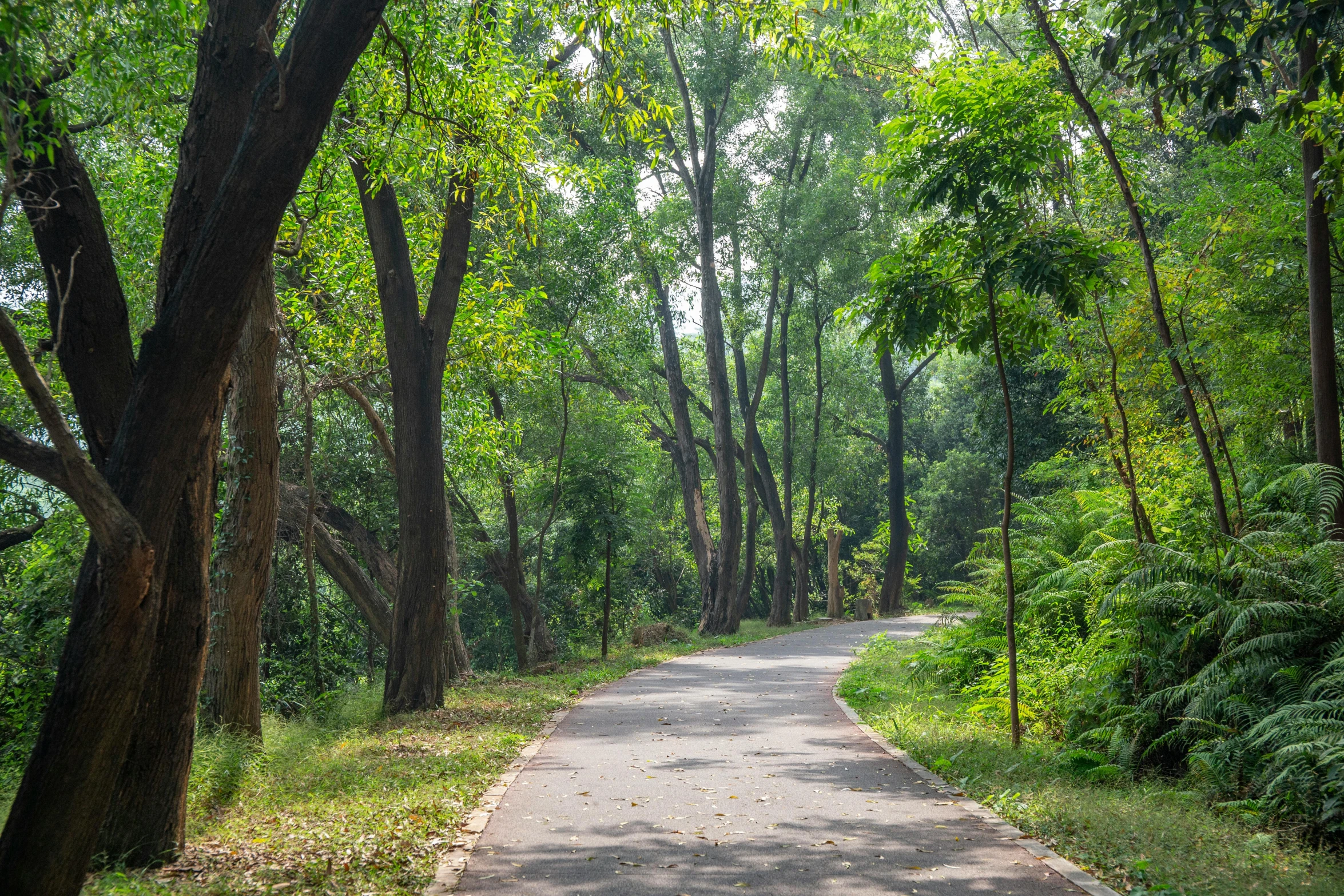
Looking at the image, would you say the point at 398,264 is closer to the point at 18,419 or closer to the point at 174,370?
the point at 18,419

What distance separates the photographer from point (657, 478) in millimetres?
37375

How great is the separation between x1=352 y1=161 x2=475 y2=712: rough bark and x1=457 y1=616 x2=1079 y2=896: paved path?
2.08 meters

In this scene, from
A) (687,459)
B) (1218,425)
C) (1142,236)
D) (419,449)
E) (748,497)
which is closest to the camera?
(1142,236)

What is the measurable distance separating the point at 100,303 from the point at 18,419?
7.74m

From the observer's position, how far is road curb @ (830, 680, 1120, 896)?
17.5 ft

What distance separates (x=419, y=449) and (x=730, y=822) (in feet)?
23.4

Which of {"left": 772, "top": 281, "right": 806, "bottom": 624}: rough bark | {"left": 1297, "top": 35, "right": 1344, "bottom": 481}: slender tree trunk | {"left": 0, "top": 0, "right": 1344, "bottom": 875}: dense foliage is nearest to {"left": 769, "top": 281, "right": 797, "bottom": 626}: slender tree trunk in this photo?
{"left": 772, "top": 281, "right": 806, "bottom": 624}: rough bark

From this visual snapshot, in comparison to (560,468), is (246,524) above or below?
below

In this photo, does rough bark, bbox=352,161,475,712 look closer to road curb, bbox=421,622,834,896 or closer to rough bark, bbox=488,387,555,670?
road curb, bbox=421,622,834,896

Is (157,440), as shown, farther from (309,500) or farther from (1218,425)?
(1218,425)

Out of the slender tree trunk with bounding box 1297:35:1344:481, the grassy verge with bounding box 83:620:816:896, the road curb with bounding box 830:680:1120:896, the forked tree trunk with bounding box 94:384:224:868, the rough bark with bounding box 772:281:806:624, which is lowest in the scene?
the road curb with bounding box 830:680:1120:896

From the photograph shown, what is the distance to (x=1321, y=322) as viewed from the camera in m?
8.99

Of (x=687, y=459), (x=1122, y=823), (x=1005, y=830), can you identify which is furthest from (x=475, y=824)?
(x=687, y=459)

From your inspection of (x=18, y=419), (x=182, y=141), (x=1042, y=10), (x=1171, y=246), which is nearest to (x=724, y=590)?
(x=1171, y=246)
